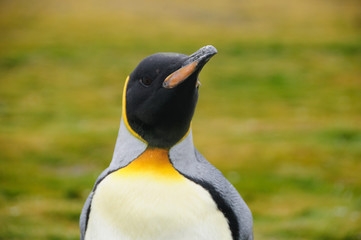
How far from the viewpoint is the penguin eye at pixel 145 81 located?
105 inches

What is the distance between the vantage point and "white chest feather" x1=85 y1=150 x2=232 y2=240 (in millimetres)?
2588

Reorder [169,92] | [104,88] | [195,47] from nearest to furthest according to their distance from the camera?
1. [169,92]
2. [104,88]
3. [195,47]

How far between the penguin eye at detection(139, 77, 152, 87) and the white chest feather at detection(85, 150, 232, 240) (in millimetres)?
341

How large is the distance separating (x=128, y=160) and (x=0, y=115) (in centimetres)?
1492

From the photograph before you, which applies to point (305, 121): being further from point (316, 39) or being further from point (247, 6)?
point (247, 6)

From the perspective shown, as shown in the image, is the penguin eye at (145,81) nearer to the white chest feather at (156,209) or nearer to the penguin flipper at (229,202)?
the white chest feather at (156,209)

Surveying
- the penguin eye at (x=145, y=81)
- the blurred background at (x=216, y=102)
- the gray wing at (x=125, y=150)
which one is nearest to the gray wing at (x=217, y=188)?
the gray wing at (x=125, y=150)

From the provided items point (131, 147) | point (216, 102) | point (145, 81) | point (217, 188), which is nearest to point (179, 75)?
point (145, 81)

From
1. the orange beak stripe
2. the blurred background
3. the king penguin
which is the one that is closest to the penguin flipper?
the king penguin

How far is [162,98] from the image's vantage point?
258 cm

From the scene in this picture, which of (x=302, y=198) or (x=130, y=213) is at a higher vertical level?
(x=130, y=213)


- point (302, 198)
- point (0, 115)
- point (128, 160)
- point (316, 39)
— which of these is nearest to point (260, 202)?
point (302, 198)

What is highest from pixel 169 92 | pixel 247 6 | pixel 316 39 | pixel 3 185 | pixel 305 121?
pixel 247 6

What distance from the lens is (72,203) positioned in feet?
27.2
